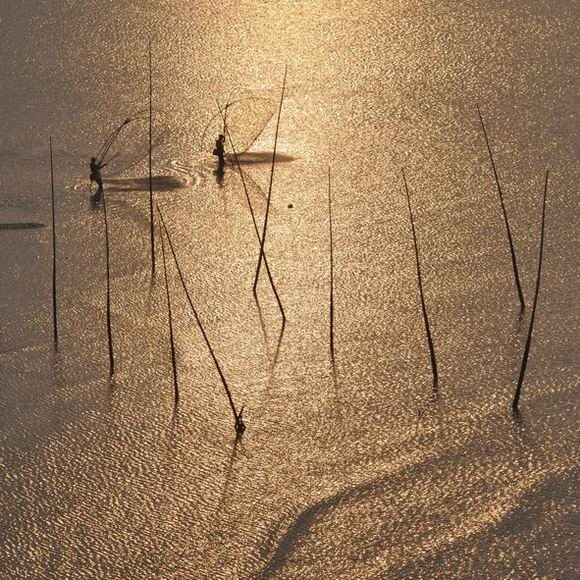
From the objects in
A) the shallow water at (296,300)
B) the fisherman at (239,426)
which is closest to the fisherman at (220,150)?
the shallow water at (296,300)

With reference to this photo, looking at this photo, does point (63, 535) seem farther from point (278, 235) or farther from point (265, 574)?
point (278, 235)

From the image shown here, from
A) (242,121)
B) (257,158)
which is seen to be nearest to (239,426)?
(257,158)

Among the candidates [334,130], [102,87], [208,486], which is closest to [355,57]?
[334,130]

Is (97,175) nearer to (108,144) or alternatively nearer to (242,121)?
(108,144)

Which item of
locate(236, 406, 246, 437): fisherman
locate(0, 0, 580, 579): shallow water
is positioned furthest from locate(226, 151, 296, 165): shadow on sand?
locate(236, 406, 246, 437): fisherman

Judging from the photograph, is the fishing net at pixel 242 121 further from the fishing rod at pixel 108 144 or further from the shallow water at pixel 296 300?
the fishing rod at pixel 108 144

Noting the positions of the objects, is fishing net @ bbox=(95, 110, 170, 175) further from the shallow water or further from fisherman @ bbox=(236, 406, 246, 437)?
fisherman @ bbox=(236, 406, 246, 437)

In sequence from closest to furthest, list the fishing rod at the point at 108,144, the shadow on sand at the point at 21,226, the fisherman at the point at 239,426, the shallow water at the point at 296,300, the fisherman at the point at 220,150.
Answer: the shallow water at the point at 296,300
the fisherman at the point at 239,426
the shadow on sand at the point at 21,226
the fisherman at the point at 220,150
the fishing rod at the point at 108,144

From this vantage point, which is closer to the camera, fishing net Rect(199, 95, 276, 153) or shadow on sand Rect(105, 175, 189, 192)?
shadow on sand Rect(105, 175, 189, 192)
